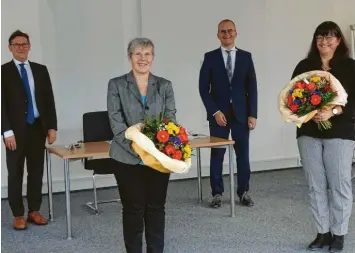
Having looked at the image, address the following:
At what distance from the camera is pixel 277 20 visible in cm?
750

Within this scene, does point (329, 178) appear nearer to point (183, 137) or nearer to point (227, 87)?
point (183, 137)

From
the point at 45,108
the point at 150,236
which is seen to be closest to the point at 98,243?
the point at 150,236

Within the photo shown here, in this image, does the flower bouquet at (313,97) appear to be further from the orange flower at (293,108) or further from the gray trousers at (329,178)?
the gray trousers at (329,178)

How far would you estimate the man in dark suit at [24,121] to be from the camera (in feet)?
15.4

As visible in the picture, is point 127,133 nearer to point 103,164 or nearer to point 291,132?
point 103,164

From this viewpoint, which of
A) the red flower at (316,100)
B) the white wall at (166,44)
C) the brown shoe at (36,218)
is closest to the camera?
the red flower at (316,100)

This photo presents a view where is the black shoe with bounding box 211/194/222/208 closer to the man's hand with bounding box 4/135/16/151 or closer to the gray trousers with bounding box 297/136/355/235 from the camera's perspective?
the gray trousers with bounding box 297/136/355/235

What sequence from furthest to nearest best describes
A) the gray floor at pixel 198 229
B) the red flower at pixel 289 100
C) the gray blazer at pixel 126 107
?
the gray floor at pixel 198 229, the red flower at pixel 289 100, the gray blazer at pixel 126 107

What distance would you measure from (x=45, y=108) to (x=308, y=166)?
255 cm

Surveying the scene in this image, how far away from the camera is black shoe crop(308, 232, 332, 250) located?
12.5ft

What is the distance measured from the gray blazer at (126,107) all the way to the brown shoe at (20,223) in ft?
6.47

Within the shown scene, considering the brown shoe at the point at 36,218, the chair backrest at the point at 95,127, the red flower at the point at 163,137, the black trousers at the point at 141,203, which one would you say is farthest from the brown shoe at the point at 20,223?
the red flower at the point at 163,137

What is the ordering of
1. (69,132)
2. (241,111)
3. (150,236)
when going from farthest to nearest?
(69,132)
(241,111)
(150,236)

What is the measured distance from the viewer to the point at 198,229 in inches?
179
